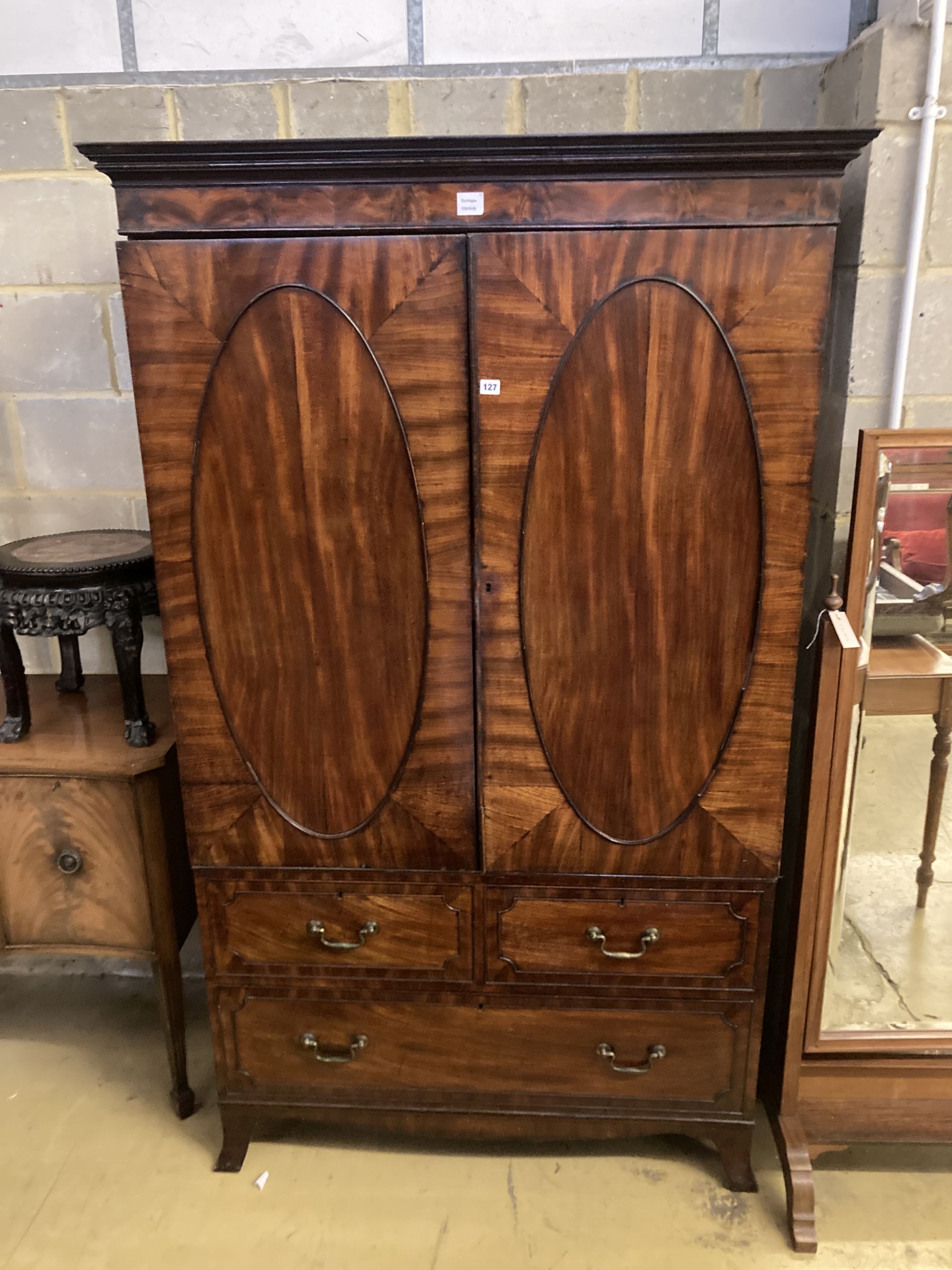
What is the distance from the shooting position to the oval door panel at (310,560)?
1.32 meters

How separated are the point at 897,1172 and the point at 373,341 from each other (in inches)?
68.6

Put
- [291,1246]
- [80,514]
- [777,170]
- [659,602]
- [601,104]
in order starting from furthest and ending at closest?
[80,514], [601,104], [291,1246], [659,602], [777,170]

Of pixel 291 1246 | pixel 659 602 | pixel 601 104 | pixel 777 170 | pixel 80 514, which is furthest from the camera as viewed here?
pixel 80 514

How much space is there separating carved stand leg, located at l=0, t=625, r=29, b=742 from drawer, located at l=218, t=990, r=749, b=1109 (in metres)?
0.63

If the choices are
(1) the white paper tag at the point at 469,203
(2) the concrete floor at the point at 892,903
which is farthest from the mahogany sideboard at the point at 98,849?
(2) the concrete floor at the point at 892,903

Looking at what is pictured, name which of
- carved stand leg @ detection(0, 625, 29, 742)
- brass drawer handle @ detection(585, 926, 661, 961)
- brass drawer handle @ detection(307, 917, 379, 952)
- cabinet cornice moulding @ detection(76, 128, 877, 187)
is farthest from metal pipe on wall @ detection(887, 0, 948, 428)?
carved stand leg @ detection(0, 625, 29, 742)

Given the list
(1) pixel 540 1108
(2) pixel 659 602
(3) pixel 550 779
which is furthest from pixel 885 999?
(2) pixel 659 602

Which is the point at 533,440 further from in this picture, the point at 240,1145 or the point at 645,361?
the point at 240,1145

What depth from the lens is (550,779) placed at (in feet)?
4.83

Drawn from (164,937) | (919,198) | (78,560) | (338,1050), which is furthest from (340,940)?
(919,198)

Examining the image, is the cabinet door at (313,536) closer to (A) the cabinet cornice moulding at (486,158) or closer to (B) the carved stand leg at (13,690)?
(A) the cabinet cornice moulding at (486,158)

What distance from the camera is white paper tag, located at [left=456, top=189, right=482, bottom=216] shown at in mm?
1252

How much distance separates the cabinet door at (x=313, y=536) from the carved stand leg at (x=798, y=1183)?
2.52 ft

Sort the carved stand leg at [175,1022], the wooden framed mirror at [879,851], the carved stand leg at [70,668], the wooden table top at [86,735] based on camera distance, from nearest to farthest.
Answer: the wooden framed mirror at [879,851]
the wooden table top at [86,735]
the carved stand leg at [175,1022]
the carved stand leg at [70,668]
